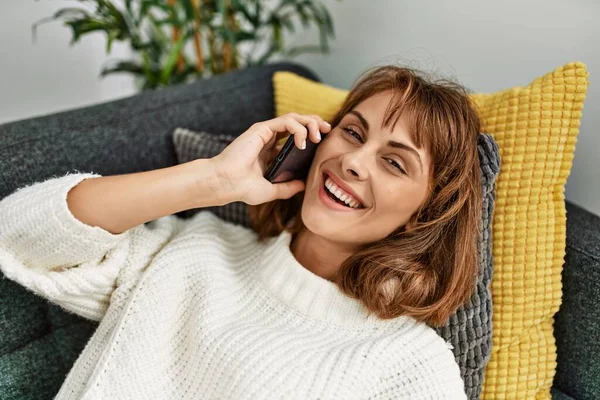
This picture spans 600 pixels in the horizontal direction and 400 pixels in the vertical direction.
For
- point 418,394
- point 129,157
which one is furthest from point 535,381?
point 129,157

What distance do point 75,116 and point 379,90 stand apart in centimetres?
72

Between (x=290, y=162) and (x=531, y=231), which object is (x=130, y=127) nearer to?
(x=290, y=162)

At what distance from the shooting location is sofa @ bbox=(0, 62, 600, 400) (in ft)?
3.45

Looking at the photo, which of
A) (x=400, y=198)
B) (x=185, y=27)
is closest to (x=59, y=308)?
(x=400, y=198)

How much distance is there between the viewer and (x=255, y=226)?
127 centimetres

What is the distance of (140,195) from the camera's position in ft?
3.18

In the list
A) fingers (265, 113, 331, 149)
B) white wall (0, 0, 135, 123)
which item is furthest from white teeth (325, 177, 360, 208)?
white wall (0, 0, 135, 123)

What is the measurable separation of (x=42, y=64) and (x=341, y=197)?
146 centimetres

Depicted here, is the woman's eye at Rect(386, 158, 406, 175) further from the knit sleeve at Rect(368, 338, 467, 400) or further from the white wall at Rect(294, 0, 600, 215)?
the white wall at Rect(294, 0, 600, 215)

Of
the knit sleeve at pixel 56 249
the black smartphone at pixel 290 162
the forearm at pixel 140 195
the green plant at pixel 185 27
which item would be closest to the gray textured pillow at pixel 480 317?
the black smartphone at pixel 290 162

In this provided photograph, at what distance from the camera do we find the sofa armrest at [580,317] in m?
1.03

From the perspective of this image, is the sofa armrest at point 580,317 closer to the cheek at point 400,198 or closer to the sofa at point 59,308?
the sofa at point 59,308

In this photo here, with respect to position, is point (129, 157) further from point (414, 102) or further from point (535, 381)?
point (535, 381)

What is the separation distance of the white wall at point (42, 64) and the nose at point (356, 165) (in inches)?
55.7
